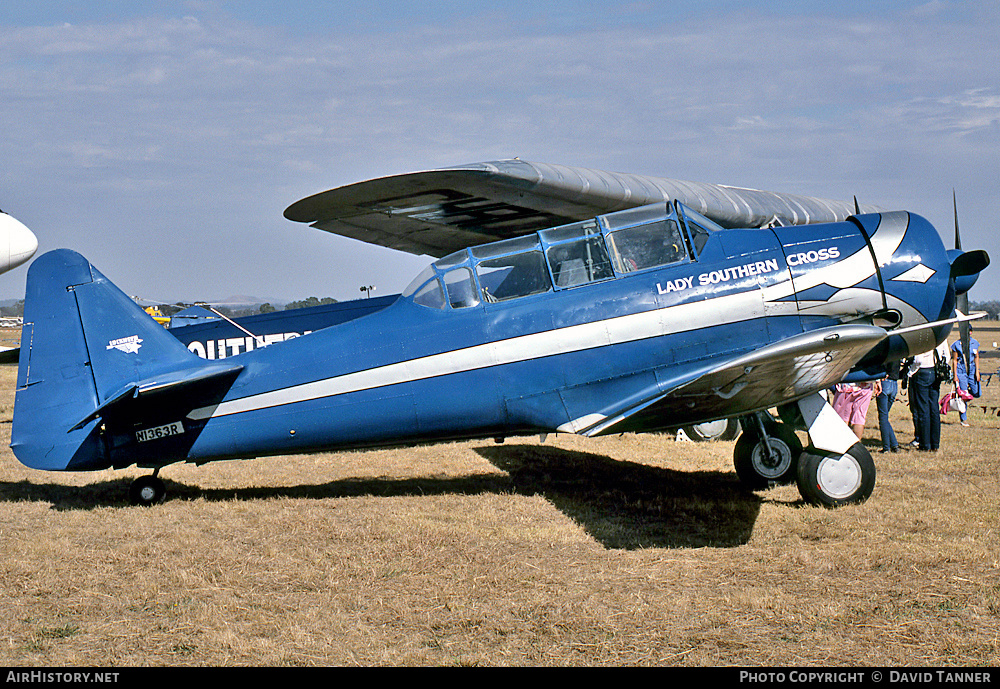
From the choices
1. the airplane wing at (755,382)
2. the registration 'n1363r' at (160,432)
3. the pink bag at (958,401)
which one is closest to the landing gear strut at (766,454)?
the airplane wing at (755,382)

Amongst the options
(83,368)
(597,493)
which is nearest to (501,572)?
(597,493)

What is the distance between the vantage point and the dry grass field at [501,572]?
3.66 meters

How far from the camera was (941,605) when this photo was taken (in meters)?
4.04

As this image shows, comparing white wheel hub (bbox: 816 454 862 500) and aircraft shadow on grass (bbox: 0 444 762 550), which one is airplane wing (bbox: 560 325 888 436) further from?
aircraft shadow on grass (bbox: 0 444 762 550)

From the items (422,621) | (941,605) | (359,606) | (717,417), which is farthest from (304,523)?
(941,605)

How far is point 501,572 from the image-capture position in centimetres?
474

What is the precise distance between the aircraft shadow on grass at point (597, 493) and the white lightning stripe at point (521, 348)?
3.58ft

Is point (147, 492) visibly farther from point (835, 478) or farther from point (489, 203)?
point (835, 478)

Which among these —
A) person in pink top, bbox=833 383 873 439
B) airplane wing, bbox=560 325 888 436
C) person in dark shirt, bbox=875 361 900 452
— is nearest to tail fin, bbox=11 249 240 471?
airplane wing, bbox=560 325 888 436

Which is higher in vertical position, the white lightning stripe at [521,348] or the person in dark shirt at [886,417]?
the white lightning stripe at [521,348]

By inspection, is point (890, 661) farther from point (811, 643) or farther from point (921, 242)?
point (921, 242)

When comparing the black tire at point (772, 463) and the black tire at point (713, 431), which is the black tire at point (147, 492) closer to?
the black tire at point (772, 463)

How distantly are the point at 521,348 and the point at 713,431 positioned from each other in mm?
5098

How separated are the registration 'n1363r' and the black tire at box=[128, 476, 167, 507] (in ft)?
1.59
